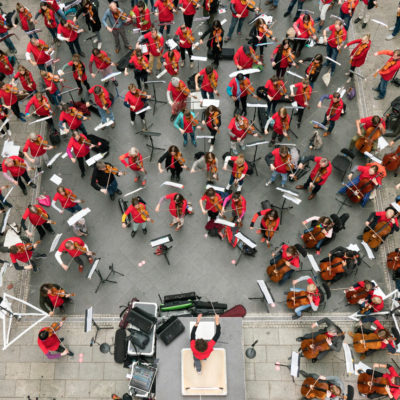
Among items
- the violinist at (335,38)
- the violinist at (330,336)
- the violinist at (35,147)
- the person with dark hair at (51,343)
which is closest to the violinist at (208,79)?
the violinist at (335,38)

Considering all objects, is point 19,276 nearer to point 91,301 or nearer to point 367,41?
point 91,301

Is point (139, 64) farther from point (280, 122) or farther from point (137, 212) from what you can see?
point (137, 212)

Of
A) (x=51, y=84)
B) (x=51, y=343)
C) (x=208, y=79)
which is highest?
(x=51, y=84)

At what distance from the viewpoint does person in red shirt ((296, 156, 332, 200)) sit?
1260cm

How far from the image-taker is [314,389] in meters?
10.4

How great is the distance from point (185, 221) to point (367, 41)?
8.89m

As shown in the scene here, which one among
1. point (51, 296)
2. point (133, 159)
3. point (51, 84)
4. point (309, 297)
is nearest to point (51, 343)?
point (51, 296)

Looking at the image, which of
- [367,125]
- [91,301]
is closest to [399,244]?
[367,125]

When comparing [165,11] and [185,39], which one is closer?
[185,39]

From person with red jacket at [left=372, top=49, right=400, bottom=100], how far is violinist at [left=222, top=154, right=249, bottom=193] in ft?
21.0

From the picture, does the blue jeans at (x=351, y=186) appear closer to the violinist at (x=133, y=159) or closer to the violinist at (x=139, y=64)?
the violinist at (x=133, y=159)

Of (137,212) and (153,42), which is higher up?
(153,42)

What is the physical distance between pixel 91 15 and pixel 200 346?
13.0m

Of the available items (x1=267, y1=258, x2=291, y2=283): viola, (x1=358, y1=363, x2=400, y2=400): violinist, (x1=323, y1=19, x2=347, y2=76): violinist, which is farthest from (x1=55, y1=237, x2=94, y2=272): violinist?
(x1=323, y1=19, x2=347, y2=76): violinist
